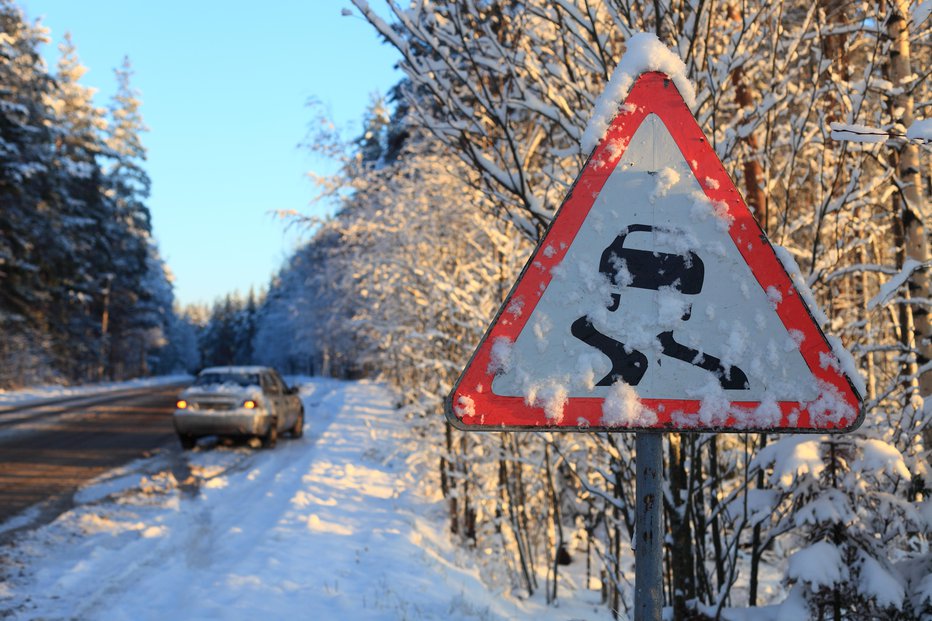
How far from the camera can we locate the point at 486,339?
1.76 metres

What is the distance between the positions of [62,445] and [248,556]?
25.2 ft

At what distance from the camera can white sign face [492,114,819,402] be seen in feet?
5.69

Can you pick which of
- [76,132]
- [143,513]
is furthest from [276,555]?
[76,132]

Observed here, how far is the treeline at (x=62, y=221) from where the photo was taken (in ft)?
77.4

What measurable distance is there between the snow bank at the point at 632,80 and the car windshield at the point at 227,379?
38.6ft

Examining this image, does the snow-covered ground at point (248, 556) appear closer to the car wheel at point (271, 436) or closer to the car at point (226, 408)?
the car at point (226, 408)

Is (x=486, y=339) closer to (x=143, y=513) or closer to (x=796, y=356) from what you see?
(x=796, y=356)

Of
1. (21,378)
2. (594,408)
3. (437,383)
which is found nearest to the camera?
(594,408)

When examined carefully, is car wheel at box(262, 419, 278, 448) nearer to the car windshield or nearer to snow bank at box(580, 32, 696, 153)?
the car windshield

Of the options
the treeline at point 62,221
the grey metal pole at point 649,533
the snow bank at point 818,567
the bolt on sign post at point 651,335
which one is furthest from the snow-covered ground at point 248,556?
the treeline at point 62,221

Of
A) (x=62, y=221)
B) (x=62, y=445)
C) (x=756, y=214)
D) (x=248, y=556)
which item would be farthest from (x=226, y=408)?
(x=62, y=221)

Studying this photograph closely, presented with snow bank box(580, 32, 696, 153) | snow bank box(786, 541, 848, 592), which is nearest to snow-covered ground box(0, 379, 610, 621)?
snow bank box(786, 541, 848, 592)

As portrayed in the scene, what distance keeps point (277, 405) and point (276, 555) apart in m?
7.79

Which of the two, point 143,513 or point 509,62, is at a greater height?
point 509,62
